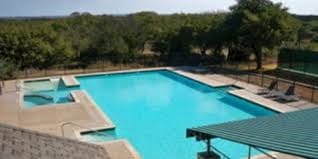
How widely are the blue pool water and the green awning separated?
5.17 metres

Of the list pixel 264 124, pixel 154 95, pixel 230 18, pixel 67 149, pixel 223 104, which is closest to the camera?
pixel 264 124

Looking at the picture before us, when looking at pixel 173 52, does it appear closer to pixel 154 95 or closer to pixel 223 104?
pixel 154 95

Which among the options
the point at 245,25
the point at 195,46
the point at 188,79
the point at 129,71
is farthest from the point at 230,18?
the point at 129,71

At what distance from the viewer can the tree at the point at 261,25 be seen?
19.7 m

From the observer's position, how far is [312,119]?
4.62 m

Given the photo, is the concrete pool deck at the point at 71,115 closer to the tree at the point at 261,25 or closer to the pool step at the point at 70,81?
the pool step at the point at 70,81

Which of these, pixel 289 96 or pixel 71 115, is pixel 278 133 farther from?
pixel 289 96

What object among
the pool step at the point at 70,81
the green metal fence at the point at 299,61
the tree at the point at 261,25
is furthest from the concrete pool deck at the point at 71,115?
the tree at the point at 261,25

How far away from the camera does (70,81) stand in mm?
18984

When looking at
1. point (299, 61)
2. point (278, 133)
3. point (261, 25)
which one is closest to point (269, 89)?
point (299, 61)

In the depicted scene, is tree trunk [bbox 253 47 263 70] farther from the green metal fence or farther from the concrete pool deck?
the concrete pool deck

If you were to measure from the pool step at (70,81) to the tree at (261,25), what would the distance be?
387 inches

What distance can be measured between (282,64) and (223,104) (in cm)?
643

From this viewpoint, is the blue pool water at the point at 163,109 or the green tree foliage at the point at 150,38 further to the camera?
the green tree foliage at the point at 150,38
